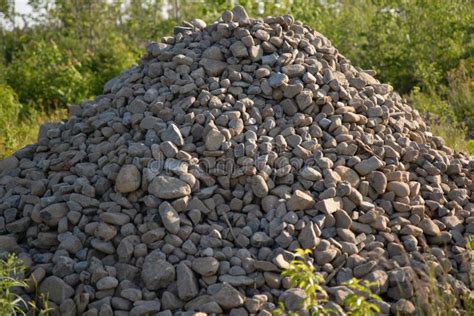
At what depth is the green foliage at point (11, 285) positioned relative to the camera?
4.46 meters

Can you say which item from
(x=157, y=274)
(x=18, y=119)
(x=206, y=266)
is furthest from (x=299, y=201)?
(x=18, y=119)

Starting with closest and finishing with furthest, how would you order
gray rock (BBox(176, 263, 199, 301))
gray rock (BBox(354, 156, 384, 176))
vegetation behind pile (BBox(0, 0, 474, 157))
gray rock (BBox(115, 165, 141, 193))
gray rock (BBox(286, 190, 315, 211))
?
gray rock (BBox(176, 263, 199, 301))
gray rock (BBox(286, 190, 315, 211))
gray rock (BBox(115, 165, 141, 193))
gray rock (BBox(354, 156, 384, 176))
vegetation behind pile (BBox(0, 0, 474, 157))

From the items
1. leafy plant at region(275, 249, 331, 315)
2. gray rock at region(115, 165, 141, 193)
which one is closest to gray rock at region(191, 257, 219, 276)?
leafy plant at region(275, 249, 331, 315)

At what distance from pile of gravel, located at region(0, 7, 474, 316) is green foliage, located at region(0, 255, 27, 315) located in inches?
4.5

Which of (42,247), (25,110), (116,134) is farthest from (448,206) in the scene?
(25,110)

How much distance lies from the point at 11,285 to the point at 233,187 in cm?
175

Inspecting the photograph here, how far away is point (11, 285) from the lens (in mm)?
4633

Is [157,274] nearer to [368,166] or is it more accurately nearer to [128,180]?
[128,180]

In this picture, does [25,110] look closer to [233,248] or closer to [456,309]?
[233,248]

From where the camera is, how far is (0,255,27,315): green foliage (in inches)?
176

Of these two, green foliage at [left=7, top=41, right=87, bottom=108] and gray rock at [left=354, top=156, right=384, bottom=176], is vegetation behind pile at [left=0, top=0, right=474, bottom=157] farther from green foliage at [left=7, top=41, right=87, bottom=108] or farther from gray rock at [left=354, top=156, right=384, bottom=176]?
gray rock at [left=354, top=156, right=384, bottom=176]

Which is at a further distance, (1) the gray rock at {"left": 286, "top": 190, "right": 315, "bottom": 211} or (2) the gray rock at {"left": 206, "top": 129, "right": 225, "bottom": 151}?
(2) the gray rock at {"left": 206, "top": 129, "right": 225, "bottom": 151}

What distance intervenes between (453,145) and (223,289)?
4.34m

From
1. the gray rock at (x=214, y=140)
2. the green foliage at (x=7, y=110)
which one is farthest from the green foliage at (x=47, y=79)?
the gray rock at (x=214, y=140)
